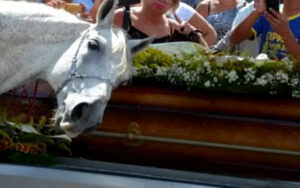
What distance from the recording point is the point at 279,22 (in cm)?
294

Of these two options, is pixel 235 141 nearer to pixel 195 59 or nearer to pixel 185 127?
pixel 185 127

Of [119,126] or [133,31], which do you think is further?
[133,31]

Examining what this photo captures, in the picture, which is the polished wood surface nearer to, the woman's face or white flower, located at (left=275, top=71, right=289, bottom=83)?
white flower, located at (left=275, top=71, right=289, bottom=83)

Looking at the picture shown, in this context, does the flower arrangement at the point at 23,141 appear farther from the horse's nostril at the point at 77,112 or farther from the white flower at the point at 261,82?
the white flower at the point at 261,82

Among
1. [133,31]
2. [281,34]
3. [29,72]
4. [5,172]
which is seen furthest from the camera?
[133,31]

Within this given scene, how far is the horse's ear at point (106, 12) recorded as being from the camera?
7.21 ft

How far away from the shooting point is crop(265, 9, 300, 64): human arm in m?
2.91

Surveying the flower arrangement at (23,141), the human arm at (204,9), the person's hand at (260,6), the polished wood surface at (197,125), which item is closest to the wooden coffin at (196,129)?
the polished wood surface at (197,125)

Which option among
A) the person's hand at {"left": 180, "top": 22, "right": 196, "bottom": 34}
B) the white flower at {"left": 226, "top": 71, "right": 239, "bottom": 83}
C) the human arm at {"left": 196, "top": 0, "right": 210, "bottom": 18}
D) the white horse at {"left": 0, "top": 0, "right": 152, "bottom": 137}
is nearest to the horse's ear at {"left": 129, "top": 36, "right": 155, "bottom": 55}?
the white horse at {"left": 0, "top": 0, "right": 152, "bottom": 137}

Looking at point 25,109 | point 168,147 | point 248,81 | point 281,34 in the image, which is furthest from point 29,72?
point 281,34

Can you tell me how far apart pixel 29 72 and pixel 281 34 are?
50.9 inches

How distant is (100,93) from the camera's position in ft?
6.86

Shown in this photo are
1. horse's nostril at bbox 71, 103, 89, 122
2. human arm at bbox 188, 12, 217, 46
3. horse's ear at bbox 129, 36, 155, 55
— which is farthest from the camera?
human arm at bbox 188, 12, 217, 46

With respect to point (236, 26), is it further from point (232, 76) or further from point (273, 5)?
point (232, 76)
